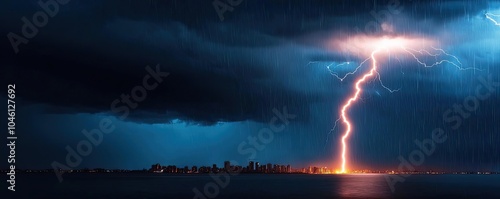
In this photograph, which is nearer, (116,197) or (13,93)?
(13,93)

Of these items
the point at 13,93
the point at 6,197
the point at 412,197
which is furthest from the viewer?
the point at 6,197

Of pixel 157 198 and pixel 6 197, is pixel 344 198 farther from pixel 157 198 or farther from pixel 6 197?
pixel 6 197

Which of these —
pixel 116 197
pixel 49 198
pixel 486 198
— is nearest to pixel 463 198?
pixel 486 198

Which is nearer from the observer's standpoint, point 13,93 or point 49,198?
point 13,93

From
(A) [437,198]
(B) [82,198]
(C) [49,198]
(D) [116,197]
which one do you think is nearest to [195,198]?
(D) [116,197]

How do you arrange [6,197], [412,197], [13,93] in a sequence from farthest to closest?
[6,197] < [412,197] < [13,93]

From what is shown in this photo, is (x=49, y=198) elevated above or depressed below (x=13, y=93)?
below

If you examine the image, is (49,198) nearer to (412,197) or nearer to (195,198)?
(195,198)

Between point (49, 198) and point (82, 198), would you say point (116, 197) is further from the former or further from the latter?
point (49, 198)
